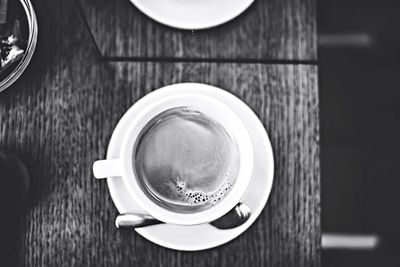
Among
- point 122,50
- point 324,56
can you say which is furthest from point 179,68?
point 324,56

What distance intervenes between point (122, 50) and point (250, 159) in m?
0.22

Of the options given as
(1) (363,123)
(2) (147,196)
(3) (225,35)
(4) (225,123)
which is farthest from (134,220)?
(1) (363,123)

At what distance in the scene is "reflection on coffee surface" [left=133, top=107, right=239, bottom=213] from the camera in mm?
685

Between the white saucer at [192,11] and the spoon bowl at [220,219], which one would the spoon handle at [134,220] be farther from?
the white saucer at [192,11]

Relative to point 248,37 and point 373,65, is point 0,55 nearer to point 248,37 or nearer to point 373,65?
point 248,37

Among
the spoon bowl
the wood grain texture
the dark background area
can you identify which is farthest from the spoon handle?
the dark background area

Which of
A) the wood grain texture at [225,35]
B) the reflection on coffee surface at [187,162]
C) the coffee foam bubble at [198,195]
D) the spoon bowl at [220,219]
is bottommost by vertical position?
the spoon bowl at [220,219]

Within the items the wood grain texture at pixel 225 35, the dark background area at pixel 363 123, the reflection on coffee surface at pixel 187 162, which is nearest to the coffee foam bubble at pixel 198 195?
the reflection on coffee surface at pixel 187 162

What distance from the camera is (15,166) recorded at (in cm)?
67

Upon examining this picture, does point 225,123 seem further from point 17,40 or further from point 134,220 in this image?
point 17,40

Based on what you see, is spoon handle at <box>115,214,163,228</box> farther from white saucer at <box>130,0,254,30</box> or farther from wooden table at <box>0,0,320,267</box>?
white saucer at <box>130,0,254,30</box>

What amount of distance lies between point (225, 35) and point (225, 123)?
126mm

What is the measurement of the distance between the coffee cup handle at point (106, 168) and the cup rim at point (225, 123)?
1cm

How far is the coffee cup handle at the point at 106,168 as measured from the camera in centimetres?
64
